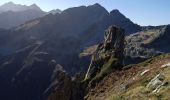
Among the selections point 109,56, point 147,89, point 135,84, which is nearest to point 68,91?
point 135,84

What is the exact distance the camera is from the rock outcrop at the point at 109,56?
181ft

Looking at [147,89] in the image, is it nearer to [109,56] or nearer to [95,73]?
[95,73]

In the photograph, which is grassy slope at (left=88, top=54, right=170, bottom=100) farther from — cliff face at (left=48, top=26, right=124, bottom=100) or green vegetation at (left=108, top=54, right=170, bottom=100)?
cliff face at (left=48, top=26, right=124, bottom=100)

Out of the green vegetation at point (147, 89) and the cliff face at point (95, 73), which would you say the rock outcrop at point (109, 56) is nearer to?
the cliff face at point (95, 73)

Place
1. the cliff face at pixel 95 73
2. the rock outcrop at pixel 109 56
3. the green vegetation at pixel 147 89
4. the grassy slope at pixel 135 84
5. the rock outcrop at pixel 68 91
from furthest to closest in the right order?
the rock outcrop at pixel 109 56, the cliff face at pixel 95 73, the rock outcrop at pixel 68 91, the grassy slope at pixel 135 84, the green vegetation at pixel 147 89

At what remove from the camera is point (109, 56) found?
61281 millimetres

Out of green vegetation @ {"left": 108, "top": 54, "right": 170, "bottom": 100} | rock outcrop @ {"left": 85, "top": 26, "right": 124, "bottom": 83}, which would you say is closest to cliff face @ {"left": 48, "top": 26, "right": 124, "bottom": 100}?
rock outcrop @ {"left": 85, "top": 26, "right": 124, "bottom": 83}

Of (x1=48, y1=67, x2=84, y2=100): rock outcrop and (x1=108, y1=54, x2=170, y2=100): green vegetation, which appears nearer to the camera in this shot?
(x1=108, y1=54, x2=170, y2=100): green vegetation

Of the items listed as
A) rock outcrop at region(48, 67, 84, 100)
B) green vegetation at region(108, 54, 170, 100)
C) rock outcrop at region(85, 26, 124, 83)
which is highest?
rock outcrop at region(85, 26, 124, 83)

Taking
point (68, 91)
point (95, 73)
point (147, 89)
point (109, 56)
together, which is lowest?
point (68, 91)

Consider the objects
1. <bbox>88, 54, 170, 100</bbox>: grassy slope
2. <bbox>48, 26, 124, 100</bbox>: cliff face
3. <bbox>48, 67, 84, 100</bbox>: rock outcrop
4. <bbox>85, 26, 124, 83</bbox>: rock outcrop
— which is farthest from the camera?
<bbox>85, 26, 124, 83</bbox>: rock outcrop

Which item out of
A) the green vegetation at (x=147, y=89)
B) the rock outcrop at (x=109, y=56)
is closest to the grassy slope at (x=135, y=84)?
the green vegetation at (x=147, y=89)

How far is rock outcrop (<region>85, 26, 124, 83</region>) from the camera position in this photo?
55072 millimetres

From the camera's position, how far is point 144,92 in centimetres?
3544
